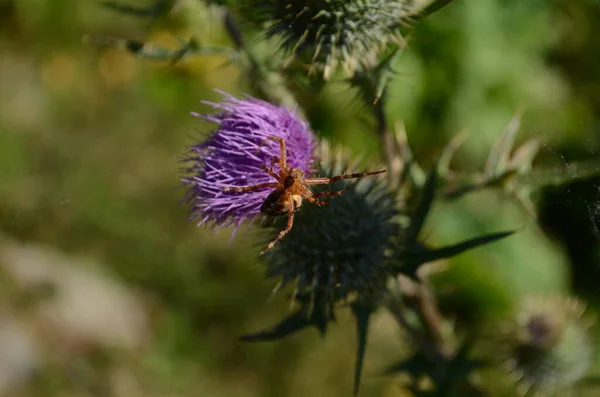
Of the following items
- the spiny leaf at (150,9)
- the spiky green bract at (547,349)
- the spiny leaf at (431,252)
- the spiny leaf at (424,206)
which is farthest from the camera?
the spiky green bract at (547,349)

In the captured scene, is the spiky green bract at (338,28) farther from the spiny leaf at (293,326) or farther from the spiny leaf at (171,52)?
the spiny leaf at (293,326)

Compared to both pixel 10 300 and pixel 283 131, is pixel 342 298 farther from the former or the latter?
pixel 10 300

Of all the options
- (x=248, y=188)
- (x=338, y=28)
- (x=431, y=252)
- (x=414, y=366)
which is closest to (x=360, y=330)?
(x=431, y=252)

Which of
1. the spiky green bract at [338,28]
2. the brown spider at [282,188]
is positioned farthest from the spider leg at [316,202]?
the spiky green bract at [338,28]

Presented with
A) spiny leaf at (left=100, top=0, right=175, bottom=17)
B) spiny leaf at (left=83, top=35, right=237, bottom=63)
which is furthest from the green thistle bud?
spiny leaf at (left=100, top=0, right=175, bottom=17)

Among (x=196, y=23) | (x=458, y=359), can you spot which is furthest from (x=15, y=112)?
(x=458, y=359)

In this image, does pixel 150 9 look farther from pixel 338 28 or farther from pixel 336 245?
pixel 336 245
